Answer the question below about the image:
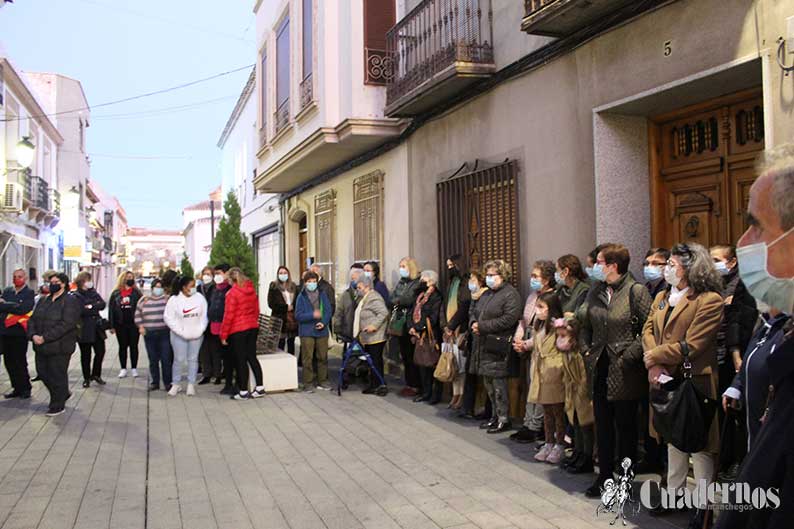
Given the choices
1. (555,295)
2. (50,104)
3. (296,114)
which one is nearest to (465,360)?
(555,295)

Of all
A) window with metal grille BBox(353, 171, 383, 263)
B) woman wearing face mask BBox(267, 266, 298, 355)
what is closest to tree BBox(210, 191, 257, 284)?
window with metal grille BBox(353, 171, 383, 263)

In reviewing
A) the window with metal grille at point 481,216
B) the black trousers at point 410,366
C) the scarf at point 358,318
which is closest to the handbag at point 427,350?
the black trousers at point 410,366

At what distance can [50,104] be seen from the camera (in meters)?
34.5

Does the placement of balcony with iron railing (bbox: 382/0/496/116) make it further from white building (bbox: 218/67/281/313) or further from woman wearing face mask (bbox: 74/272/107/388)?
white building (bbox: 218/67/281/313)

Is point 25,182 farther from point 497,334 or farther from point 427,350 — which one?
point 497,334

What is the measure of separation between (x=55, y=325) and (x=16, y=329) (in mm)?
1747

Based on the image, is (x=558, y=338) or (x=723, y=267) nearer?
(x=723, y=267)

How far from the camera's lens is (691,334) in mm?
4996

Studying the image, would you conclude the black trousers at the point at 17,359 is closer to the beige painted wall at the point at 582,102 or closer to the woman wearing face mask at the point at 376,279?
the woman wearing face mask at the point at 376,279

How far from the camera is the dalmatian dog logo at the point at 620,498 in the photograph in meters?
5.31

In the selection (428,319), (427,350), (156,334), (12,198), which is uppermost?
(12,198)

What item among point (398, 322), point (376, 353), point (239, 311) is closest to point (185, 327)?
point (239, 311)

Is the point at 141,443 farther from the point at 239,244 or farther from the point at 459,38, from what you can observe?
the point at 239,244

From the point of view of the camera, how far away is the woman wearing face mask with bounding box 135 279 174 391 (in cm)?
1163
